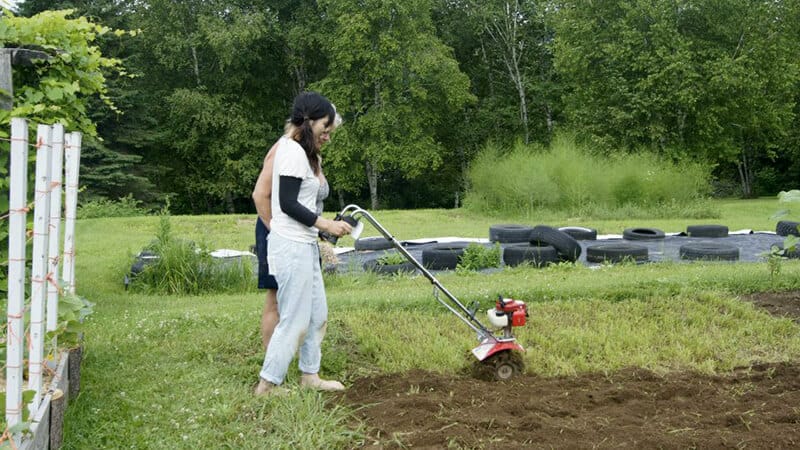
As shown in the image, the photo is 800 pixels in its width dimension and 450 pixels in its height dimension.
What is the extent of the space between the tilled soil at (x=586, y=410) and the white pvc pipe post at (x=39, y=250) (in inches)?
65.5

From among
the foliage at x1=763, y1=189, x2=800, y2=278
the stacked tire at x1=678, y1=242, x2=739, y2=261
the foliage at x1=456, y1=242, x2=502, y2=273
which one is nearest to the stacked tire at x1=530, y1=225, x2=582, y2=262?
the foliage at x1=456, y1=242, x2=502, y2=273

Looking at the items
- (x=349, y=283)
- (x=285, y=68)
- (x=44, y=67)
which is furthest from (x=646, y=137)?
(x=44, y=67)

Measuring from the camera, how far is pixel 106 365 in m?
5.70

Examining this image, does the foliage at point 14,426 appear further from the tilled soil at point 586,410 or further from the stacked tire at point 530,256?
the stacked tire at point 530,256

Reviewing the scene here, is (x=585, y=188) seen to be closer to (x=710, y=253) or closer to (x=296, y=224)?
(x=710, y=253)

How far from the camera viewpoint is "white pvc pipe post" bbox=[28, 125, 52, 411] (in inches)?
140

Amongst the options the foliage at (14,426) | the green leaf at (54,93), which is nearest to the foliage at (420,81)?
the green leaf at (54,93)

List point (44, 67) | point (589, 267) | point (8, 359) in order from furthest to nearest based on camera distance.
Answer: point (589, 267)
point (44, 67)
point (8, 359)

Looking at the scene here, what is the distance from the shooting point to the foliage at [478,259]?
11.1 meters

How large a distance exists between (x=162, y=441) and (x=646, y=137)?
98.7 feet

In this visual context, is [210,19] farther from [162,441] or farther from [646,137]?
[162,441]

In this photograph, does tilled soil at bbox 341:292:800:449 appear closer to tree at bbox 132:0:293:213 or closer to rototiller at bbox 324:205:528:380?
rototiller at bbox 324:205:528:380

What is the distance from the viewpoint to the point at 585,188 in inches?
824

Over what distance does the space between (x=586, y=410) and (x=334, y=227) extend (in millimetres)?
1824
